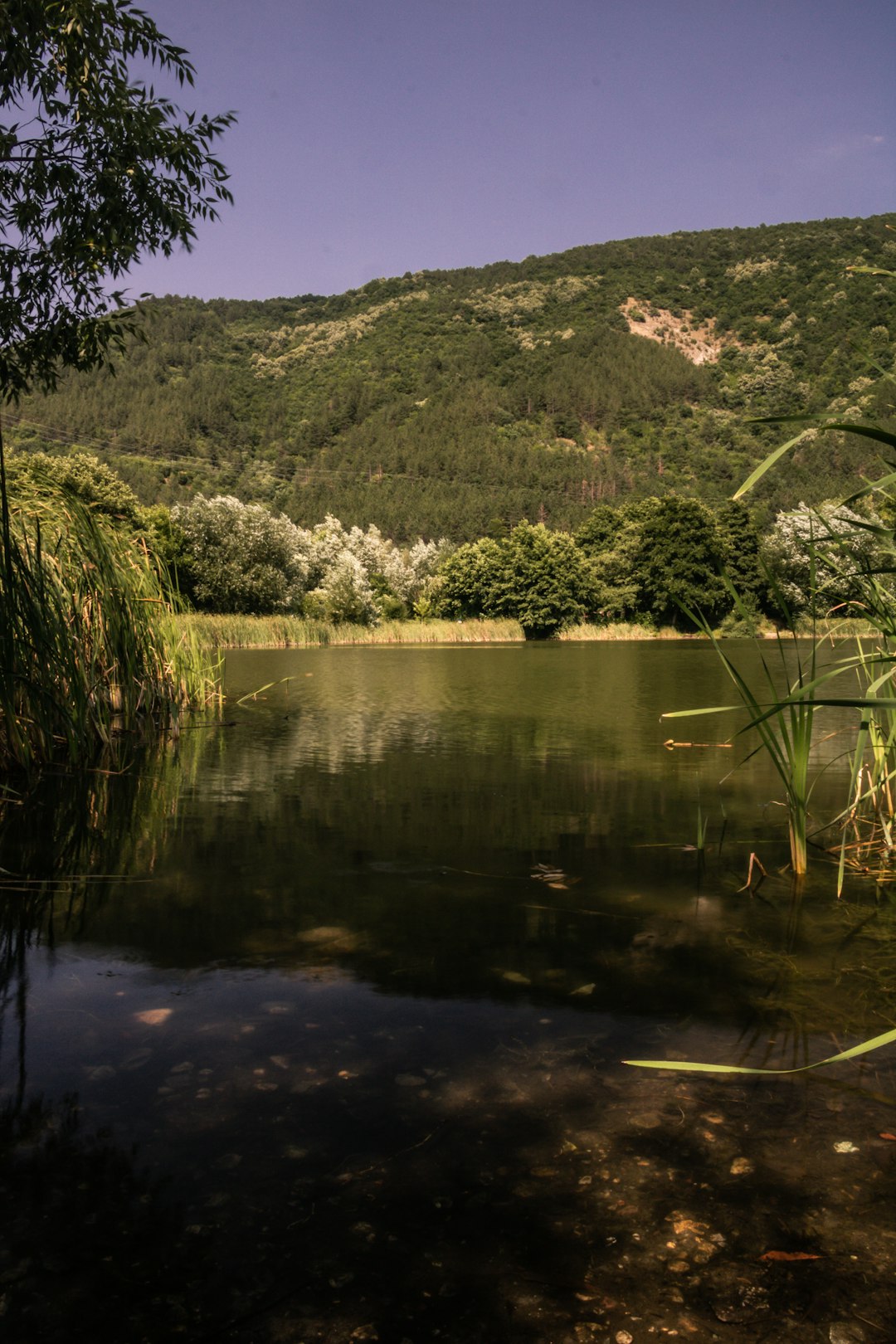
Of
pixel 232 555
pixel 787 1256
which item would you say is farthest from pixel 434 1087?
pixel 232 555

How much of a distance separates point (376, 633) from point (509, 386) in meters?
85.7

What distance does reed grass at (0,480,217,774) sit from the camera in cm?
489

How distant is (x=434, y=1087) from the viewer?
74.5 inches

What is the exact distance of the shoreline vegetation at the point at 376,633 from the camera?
29.6 metres

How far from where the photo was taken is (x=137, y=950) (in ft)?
8.90

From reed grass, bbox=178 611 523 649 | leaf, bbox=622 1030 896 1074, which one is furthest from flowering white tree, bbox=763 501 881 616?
reed grass, bbox=178 611 523 649

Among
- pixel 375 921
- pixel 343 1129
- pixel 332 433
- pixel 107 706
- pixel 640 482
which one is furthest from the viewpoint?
pixel 332 433

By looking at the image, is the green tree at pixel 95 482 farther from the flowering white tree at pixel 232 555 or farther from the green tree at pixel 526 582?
the green tree at pixel 526 582

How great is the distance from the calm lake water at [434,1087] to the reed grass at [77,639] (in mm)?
1127

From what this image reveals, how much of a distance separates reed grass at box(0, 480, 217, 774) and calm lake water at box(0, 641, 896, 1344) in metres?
1.13

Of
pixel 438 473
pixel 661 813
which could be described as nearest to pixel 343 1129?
pixel 661 813

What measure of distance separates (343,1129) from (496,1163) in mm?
292

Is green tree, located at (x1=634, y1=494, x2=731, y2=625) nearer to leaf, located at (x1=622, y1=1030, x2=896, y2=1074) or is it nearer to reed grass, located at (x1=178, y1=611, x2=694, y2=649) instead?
reed grass, located at (x1=178, y1=611, x2=694, y2=649)

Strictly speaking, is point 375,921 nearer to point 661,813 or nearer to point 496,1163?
point 496,1163
